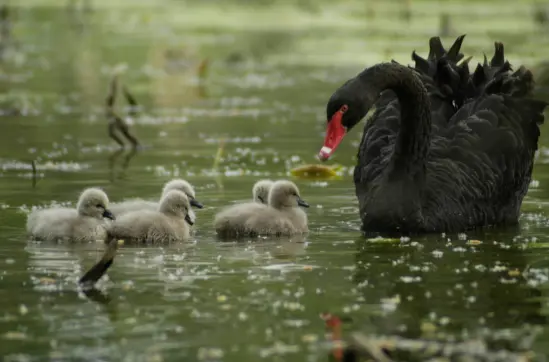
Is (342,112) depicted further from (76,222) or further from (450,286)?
(76,222)

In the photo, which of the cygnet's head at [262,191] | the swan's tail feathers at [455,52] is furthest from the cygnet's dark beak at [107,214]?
the swan's tail feathers at [455,52]

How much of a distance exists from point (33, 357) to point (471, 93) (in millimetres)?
5056

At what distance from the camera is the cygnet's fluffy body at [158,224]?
8.65m

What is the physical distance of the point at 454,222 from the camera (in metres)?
9.10

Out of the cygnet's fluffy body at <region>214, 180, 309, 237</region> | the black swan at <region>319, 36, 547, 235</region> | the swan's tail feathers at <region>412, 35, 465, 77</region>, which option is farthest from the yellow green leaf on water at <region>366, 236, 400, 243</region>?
the swan's tail feathers at <region>412, 35, 465, 77</region>

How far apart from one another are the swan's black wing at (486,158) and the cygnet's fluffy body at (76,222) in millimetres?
2021

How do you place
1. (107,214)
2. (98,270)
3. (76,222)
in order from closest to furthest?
(98,270) → (76,222) → (107,214)

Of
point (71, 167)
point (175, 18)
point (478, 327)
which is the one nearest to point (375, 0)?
point (175, 18)

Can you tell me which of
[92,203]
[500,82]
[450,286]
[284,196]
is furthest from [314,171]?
[450,286]

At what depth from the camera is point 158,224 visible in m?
8.65

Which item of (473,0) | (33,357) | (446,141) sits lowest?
(33,357)

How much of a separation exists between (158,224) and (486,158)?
2.35 meters

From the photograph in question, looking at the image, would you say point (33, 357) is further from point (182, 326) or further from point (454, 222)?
point (454, 222)

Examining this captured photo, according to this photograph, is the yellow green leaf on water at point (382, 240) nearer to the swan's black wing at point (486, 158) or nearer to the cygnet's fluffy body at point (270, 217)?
the swan's black wing at point (486, 158)
